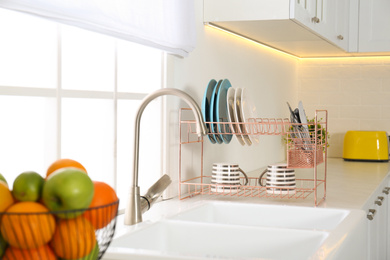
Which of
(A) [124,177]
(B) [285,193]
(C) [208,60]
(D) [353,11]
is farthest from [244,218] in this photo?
(D) [353,11]

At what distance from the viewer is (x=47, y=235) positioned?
2.31ft

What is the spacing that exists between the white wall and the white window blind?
14cm

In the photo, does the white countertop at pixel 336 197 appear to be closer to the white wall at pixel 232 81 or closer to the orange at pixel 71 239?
the white wall at pixel 232 81

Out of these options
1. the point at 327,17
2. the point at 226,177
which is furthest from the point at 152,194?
the point at 327,17

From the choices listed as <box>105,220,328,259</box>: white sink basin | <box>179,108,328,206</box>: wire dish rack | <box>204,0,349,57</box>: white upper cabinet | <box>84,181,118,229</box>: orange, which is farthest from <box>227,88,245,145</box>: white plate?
<box>84,181,118,229</box>: orange

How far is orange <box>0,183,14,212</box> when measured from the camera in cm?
72

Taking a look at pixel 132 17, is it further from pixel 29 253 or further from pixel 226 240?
pixel 29 253

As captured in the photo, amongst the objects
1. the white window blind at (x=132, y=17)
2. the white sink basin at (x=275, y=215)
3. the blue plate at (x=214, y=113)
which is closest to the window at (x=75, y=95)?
the white window blind at (x=132, y=17)

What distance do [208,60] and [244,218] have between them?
2.64ft

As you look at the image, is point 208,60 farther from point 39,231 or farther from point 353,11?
point 39,231

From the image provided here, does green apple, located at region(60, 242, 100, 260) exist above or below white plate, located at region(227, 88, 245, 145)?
below

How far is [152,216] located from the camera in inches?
66.3

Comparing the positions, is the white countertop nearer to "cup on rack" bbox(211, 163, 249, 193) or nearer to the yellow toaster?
"cup on rack" bbox(211, 163, 249, 193)

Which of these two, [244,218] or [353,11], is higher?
[353,11]
